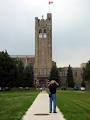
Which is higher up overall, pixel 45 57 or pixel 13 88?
pixel 45 57

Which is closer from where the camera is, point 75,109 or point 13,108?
point 75,109

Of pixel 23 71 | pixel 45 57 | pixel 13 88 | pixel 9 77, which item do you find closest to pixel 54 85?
pixel 9 77

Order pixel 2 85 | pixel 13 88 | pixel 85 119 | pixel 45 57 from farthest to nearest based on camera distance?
pixel 45 57
pixel 13 88
pixel 2 85
pixel 85 119

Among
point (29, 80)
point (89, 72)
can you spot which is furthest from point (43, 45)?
point (89, 72)

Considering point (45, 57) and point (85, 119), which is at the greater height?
point (45, 57)

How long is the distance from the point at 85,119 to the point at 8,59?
10045 cm

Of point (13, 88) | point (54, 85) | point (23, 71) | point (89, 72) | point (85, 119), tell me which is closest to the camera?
point (85, 119)

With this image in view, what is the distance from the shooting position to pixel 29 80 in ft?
520

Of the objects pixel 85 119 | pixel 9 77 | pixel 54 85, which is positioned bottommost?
pixel 85 119

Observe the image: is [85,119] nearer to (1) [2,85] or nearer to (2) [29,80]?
(1) [2,85]

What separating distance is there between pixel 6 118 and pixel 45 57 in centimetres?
17517

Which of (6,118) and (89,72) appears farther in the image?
(89,72)

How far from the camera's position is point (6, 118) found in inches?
891

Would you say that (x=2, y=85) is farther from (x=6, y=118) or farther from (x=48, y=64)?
(x=6, y=118)
